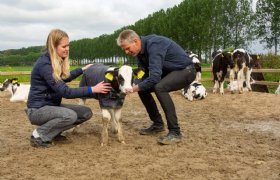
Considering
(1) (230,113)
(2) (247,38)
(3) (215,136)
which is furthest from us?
(2) (247,38)

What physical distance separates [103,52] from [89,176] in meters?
98.1

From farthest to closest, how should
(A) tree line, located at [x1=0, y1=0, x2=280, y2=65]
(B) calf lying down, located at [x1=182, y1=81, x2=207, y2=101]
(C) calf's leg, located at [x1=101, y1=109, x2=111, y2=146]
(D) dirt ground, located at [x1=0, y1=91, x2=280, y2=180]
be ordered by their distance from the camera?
(A) tree line, located at [x1=0, y1=0, x2=280, y2=65]
(B) calf lying down, located at [x1=182, y1=81, x2=207, y2=101]
(C) calf's leg, located at [x1=101, y1=109, x2=111, y2=146]
(D) dirt ground, located at [x1=0, y1=91, x2=280, y2=180]

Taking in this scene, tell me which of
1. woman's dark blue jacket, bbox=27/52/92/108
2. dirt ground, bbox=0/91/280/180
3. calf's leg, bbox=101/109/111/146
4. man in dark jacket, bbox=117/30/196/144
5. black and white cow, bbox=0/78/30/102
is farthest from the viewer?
black and white cow, bbox=0/78/30/102

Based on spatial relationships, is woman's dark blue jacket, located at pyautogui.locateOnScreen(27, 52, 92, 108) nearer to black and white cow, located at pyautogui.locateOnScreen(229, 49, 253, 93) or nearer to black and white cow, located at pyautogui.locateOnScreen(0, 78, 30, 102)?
black and white cow, located at pyautogui.locateOnScreen(0, 78, 30, 102)

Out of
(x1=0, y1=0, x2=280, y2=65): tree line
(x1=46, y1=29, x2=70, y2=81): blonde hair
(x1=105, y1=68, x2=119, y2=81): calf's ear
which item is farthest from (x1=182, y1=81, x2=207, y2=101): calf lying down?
(x1=0, y1=0, x2=280, y2=65): tree line

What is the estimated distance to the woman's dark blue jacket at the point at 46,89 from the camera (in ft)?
19.4

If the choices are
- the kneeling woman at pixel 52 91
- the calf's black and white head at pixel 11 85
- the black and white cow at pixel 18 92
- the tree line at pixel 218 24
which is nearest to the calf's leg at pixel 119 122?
the kneeling woman at pixel 52 91

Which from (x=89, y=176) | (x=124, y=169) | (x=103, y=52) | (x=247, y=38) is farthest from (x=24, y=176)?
(x=103, y=52)

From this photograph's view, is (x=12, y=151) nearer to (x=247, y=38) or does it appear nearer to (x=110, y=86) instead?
(x=110, y=86)

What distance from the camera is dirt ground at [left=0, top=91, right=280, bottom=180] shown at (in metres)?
4.91

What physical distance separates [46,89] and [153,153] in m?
1.96

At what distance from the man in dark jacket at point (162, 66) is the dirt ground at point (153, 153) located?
51 cm

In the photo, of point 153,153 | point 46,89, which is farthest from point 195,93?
point 46,89

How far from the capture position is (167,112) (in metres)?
6.59
